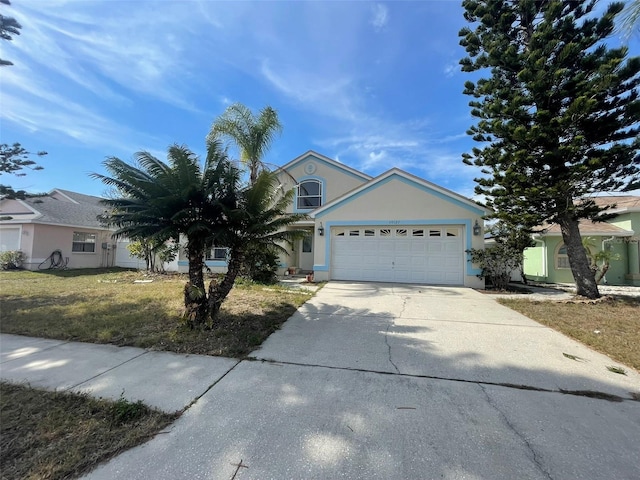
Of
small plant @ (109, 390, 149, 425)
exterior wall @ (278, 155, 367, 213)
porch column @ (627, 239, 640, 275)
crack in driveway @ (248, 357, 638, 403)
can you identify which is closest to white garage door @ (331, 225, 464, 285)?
exterior wall @ (278, 155, 367, 213)

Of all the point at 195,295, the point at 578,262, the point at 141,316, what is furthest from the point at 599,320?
the point at 141,316

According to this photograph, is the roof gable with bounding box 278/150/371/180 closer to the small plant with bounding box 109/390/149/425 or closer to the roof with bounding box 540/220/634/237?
the roof with bounding box 540/220/634/237

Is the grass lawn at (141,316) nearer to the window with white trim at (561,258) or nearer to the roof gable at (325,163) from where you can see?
the roof gable at (325,163)

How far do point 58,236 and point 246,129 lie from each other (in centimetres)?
1459

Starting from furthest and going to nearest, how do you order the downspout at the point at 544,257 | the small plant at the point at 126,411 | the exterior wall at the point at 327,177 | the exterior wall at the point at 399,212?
the exterior wall at the point at 327,177 → the downspout at the point at 544,257 → the exterior wall at the point at 399,212 → the small plant at the point at 126,411

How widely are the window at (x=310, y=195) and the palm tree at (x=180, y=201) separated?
12.1 meters

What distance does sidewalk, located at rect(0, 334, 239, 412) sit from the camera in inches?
131

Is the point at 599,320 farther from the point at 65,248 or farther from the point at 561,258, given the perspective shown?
the point at 65,248

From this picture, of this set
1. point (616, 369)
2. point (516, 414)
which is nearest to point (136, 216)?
point (516, 414)

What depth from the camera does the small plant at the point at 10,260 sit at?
640 inches

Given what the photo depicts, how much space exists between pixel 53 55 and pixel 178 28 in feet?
10.4

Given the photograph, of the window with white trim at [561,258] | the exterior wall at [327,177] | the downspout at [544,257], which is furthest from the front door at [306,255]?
the window with white trim at [561,258]

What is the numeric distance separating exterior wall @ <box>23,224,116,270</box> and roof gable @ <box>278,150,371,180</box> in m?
11.4

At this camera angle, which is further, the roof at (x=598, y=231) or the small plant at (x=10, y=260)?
the small plant at (x=10, y=260)
